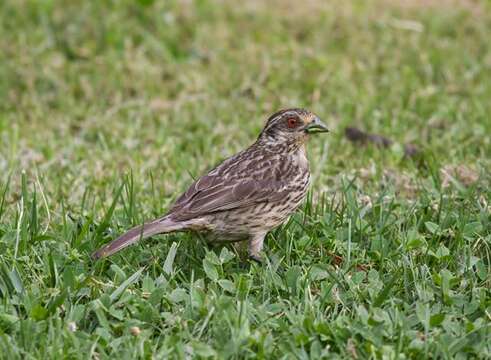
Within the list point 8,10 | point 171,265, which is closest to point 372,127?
point 171,265

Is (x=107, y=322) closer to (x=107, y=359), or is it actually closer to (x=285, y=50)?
(x=107, y=359)

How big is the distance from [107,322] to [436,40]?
7.34m

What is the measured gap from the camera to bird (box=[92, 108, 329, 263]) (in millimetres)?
6152

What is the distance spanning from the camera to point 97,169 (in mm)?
8297

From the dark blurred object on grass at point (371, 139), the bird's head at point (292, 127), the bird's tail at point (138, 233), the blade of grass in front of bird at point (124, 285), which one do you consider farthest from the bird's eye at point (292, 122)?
the dark blurred object on grass at point (371, 139)

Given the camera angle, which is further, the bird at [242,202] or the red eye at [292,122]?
the red eye at [292,122]

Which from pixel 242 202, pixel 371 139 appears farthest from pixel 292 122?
pixel 371 139

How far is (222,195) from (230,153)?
8.40 ft

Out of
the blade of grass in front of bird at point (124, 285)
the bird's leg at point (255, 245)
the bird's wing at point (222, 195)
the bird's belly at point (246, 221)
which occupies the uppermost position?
the bird's wing at point (222, 195)

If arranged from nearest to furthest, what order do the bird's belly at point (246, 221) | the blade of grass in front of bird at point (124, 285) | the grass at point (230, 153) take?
the grass at point (230, 153) < the blade of grass in front of bird at point (124, 285) < the bird's belly at point (246, 221)

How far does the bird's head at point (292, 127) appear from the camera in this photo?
6.78 m

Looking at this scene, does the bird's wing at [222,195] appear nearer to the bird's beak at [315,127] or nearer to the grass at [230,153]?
the grass at [230,153]

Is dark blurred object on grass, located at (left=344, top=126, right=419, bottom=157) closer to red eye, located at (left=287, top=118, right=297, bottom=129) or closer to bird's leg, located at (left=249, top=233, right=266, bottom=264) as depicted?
red eye, located at (left=287, top=118, right=297, bottom=129)

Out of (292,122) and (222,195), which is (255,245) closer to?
(222,195)
